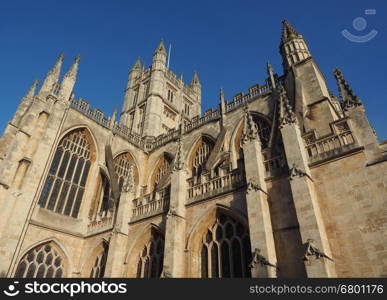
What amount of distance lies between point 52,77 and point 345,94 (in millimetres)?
17380

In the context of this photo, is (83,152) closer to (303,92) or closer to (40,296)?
(40,296)

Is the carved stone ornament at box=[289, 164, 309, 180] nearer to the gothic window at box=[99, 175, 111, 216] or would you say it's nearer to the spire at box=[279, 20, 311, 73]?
the spire at box=[279, 20, 311, 73]

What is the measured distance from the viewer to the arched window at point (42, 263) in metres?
13.4

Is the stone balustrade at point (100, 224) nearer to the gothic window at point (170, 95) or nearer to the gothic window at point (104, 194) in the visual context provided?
the gothic window at point (104, 194)

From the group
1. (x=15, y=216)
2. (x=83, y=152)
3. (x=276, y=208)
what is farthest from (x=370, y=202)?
(x=83, y=152)

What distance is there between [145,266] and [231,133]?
9.34 metres

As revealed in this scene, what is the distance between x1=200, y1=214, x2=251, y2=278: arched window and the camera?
32.2 feet

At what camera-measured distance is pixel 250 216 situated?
355 inches

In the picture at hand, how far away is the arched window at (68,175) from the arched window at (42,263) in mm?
2181

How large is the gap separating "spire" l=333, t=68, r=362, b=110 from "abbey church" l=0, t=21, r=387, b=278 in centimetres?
4

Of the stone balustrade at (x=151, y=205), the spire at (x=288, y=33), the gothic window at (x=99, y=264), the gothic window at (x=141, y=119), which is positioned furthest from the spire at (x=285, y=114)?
the gothic window at (x=141, y=119)

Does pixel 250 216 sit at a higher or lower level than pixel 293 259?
higher

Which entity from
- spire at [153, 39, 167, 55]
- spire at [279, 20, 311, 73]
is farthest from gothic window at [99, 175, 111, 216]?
spire at [153, 39, 167, 55]

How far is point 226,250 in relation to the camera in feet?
34.0
